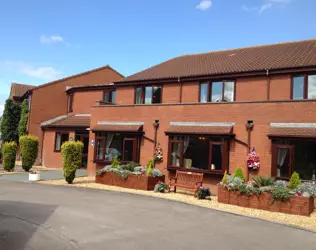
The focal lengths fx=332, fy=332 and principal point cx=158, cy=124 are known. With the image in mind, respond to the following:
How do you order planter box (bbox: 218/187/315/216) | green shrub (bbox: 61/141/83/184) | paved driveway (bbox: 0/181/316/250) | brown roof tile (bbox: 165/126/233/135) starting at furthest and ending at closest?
green shrub (bbox: 61/141/83/184)
brown roof tile (bbox: 165/126/233/135)
planter box (bbox: 218/187/315/216)
paved driveway (bbox: 0/181/316/250)

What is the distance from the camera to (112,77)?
107ft

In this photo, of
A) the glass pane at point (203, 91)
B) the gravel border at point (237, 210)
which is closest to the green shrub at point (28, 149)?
the gravel border at point (237, 210)

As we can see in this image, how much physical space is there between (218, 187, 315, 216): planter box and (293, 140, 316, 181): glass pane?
7.21 ft

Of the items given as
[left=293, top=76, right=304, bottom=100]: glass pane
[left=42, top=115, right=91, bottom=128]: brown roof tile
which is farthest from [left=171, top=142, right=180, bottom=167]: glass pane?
[left=42, top=115, right=91, bottom=128]: brown roof tile

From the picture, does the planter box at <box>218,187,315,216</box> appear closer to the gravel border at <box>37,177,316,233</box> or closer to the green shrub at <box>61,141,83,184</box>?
the gravel border at <box>37,177,316,233</box>

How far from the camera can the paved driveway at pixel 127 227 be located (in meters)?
6.80

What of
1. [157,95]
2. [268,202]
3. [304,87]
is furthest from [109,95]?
[268,202]

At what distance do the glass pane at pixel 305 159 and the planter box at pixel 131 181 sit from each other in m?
5.94

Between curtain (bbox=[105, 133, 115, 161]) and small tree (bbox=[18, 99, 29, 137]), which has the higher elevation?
small tree (bbox=[18, 99, 29, 137])

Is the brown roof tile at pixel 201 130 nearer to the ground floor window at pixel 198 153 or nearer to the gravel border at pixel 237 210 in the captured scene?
the ground floor window at pixel 198 153

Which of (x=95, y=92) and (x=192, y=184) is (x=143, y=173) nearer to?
(x=192, y=184)

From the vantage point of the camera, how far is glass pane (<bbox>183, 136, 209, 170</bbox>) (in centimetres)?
1570

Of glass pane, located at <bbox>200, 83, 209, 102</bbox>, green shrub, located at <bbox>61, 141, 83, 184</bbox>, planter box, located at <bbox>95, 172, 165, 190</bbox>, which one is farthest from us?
glass pane, located at <bbox>200, 83, 209, 102</bbox>

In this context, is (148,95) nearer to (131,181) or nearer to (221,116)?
(221,116)
